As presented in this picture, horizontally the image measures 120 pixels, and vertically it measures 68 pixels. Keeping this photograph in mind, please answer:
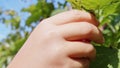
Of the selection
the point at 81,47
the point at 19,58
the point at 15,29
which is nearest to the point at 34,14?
the point at 19,58

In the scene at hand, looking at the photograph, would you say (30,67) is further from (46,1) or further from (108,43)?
(46,1)

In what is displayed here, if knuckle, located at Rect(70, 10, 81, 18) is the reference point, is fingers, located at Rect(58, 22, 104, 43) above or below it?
below

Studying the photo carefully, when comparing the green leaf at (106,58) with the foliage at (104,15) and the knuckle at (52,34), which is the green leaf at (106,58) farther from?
the knuckle at (52,34)

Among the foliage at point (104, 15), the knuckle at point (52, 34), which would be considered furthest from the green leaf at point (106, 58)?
the knuckle at point (52, 34)

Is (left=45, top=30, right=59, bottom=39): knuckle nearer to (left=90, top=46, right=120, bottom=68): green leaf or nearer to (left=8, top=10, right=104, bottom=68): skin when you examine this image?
(left=8, top=10, right=104, bottom=68): skin

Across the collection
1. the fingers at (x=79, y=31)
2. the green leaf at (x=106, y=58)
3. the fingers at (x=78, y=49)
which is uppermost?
the fingers at (x=79, y=31)

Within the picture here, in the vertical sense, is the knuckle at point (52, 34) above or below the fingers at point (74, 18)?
below

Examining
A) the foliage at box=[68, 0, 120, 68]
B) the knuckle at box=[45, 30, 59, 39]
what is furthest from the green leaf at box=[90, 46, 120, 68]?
the knuckle at box=[45, 30, 59, 39]
